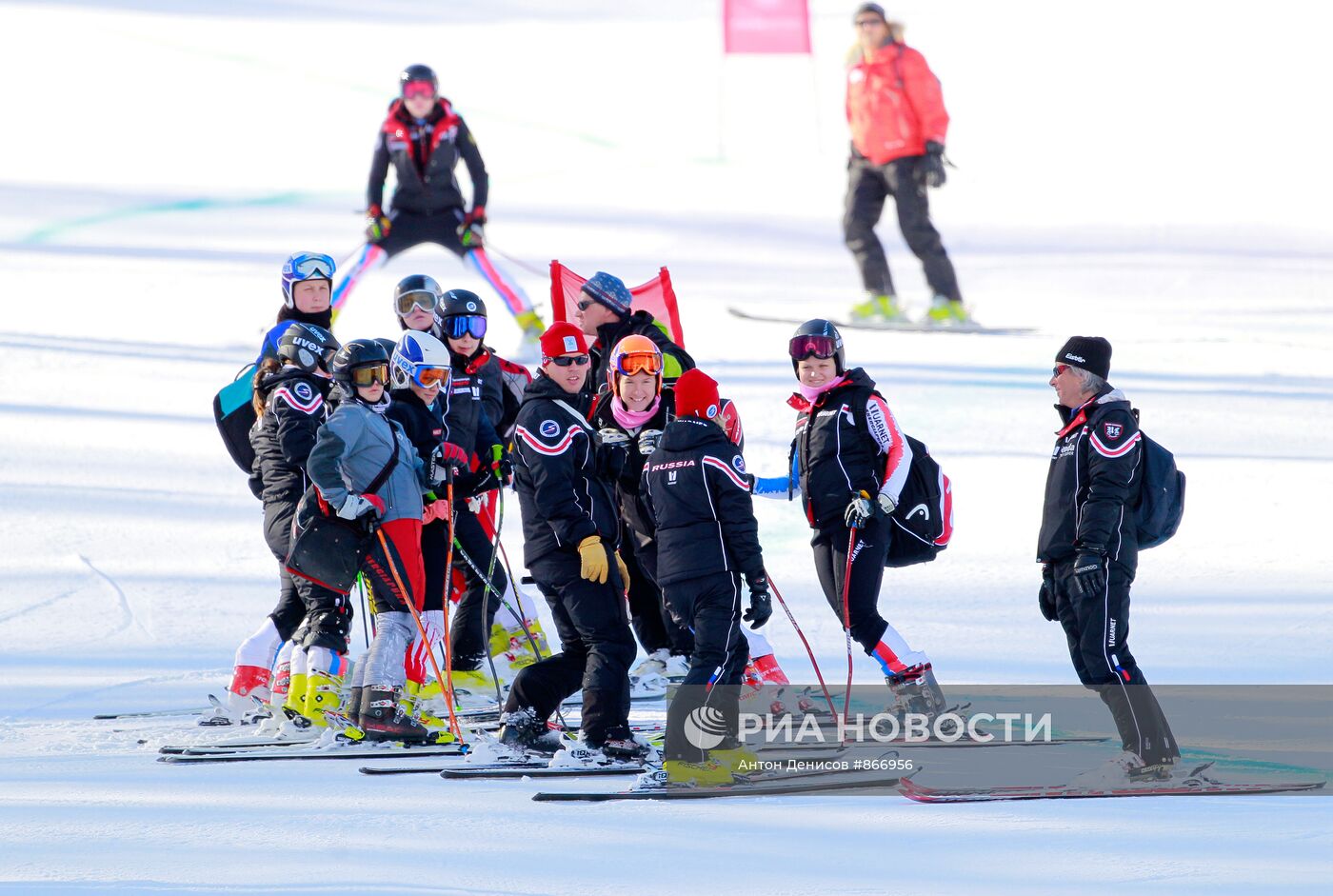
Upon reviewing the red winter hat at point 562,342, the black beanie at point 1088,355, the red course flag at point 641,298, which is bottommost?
the black beanie at point 1088,355

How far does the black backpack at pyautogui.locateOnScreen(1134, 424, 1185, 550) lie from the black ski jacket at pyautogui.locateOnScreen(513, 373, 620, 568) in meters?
1.76

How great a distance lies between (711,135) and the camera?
2384 centimetres

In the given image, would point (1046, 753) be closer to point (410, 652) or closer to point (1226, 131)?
point (410, 652)

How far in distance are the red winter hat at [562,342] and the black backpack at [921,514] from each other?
1264mm

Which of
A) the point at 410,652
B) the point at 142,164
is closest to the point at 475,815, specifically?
the point at 410,652

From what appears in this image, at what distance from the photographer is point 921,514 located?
7250mm

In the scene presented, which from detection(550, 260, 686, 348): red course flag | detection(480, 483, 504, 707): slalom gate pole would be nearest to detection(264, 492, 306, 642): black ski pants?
detection(480, 483, 504, 707): slalom gate pole

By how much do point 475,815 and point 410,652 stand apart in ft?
4.33

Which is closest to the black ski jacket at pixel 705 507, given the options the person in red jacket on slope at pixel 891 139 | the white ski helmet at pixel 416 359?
the white ski helmet at pixel 416 359

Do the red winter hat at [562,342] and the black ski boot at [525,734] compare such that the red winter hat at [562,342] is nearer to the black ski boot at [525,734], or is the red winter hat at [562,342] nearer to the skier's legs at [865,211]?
the black ski boot at [525,734]

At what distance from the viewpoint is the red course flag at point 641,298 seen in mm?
8742

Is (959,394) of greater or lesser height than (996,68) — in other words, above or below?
below

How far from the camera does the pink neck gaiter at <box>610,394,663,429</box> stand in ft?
23.4

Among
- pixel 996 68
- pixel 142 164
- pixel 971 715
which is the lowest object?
pixel 971 715
